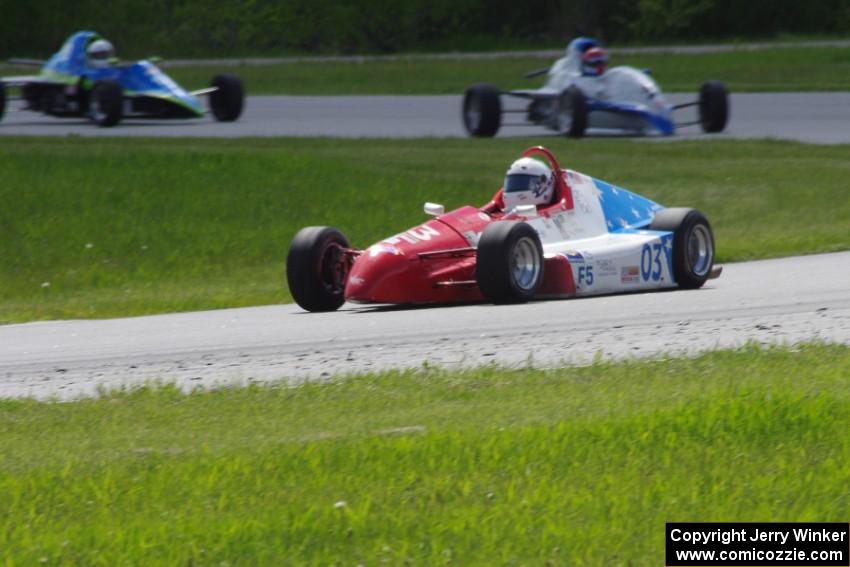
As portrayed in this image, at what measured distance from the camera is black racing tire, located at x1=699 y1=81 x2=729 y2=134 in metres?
26.0

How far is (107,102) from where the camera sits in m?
28.7

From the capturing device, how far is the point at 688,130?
89.8 feet

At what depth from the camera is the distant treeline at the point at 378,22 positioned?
57312 mm

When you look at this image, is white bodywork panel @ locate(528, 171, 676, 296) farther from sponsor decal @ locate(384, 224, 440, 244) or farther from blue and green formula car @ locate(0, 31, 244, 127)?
blue and green formula car @ locate(0, 31, 244, 127)

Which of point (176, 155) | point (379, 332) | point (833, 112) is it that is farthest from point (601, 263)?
point (833, 112)

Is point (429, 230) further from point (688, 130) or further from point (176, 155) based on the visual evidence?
point (688, 130)

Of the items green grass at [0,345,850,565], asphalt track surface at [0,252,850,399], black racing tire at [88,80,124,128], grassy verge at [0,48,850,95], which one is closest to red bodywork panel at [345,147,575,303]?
asphalt track surface at [0,252,850,399]

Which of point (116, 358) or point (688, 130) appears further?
point (688, 130)

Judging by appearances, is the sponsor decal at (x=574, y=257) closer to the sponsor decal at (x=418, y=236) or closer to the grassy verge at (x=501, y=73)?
the sponsor decal at (x=418, y=236)

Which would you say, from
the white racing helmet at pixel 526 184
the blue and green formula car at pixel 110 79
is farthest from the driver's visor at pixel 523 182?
the blue and green formula car at pixel 110 79

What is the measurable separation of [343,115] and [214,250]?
568 inches

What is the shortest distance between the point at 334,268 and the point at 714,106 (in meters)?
14.5

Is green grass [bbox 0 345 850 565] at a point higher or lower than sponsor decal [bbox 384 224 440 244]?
lower
